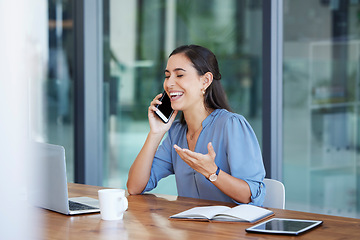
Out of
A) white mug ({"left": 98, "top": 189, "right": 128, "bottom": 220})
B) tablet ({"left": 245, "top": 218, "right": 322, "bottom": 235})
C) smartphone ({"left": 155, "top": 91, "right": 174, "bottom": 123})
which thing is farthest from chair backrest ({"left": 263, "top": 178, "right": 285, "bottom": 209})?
white mug ({"left": 98, "top": 189, "right": 128, "bottom": 220})

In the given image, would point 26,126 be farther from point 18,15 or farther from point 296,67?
point 296,67

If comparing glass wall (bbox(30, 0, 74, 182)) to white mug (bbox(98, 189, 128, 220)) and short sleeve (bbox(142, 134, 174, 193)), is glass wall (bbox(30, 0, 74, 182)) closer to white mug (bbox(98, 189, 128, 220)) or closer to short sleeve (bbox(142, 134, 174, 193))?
short sleeve (bbox(142, 134, 174, 193))

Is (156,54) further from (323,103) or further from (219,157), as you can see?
(219,157)

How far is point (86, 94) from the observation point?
10.5 ft

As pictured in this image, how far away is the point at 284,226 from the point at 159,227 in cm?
35

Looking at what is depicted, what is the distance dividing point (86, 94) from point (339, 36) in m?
A: 1.69

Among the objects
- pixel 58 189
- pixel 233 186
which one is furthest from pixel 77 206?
pixel 233 186

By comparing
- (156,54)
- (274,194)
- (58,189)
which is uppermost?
(156,54)

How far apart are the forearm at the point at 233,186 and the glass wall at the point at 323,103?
3.75 ft

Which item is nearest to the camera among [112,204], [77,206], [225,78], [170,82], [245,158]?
[112,204]

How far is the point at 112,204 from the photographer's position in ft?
4.62

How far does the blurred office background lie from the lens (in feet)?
8.77

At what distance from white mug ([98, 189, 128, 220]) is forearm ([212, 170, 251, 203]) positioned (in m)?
0.41

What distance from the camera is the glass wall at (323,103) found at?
264 cm
